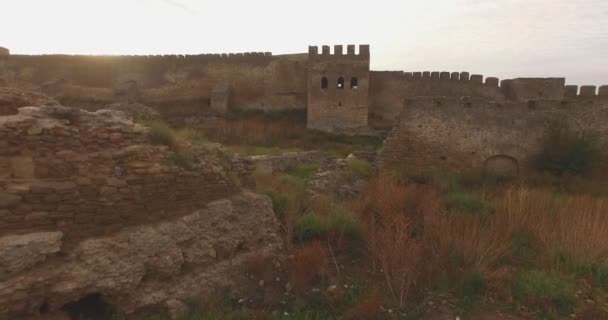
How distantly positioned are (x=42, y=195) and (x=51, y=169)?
28 centimetres

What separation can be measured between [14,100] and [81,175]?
128cm

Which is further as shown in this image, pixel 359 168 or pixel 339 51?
pixel 339 51

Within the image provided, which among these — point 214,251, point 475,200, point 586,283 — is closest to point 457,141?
point 475,200

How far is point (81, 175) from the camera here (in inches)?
153

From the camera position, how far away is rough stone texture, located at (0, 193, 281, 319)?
344 cm

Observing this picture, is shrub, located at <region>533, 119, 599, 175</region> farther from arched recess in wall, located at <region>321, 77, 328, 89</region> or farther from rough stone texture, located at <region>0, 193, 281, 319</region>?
arched recess in wall, located at <region>321, 77, 328, 89</region>

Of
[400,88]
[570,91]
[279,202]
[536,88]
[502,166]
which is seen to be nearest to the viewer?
[279,202]

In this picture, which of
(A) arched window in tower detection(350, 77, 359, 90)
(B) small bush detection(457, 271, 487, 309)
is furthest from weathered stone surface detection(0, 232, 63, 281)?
(A) arched window in tower detection(350, 77, 359, 90)

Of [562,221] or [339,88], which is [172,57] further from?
[562,221]

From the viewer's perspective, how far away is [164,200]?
14.9 feet

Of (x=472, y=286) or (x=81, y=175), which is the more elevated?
(x=81, y=175)

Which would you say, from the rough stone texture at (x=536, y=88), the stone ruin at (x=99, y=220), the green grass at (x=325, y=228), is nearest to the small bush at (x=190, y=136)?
the stone ruin at (x=99, y=220)

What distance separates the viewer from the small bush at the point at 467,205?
750 cm

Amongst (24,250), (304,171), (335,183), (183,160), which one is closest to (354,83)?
(304,171)
